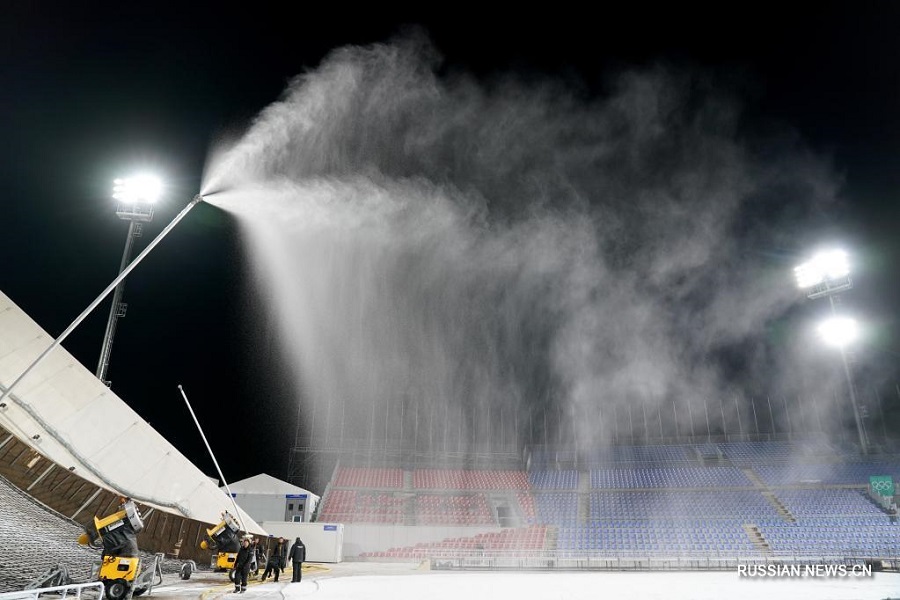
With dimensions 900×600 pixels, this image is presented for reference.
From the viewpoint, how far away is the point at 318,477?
5006 cm

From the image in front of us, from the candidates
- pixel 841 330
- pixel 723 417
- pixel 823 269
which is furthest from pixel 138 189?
pixel 723 417

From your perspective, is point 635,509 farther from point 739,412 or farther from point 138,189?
point 138,189

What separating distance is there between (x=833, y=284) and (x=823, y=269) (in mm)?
1667

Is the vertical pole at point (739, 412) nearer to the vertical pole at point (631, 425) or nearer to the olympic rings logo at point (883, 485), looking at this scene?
the vertical pole at point (631, 425)

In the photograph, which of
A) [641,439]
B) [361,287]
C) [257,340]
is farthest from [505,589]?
[641,439]

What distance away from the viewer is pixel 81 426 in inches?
547

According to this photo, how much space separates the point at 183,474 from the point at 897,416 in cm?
5663

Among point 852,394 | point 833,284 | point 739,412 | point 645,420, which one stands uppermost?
point 833,284

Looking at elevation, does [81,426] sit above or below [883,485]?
below

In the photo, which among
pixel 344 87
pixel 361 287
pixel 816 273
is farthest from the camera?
pixel 816 273

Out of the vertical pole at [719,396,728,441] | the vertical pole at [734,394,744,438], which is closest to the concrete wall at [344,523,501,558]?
the vertical pole at [719,396,728,441]

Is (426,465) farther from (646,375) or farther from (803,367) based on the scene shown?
(803,367)

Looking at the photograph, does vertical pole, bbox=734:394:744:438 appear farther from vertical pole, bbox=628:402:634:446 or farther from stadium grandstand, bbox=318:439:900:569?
vertical pole, bbox=628:402:634:446

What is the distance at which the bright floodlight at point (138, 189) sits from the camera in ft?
70.9
